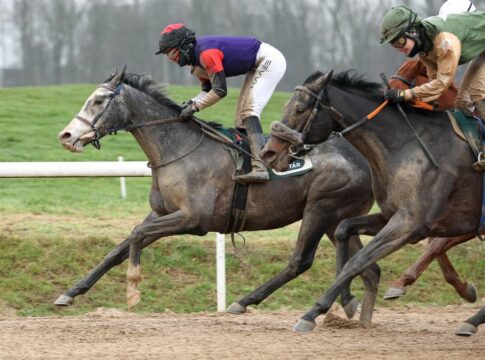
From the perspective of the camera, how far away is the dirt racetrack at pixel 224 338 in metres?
6.66

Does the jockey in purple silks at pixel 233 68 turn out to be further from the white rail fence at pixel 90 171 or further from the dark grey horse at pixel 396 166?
the white rail fence at pixel 90 171

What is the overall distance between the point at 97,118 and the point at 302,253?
1.99 m

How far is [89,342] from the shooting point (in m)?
7.04

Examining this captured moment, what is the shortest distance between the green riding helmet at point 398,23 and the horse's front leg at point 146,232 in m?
2.09

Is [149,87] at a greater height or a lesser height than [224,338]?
greater

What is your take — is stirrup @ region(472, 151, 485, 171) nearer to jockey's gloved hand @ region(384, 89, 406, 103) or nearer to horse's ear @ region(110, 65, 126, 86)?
jockey's gloved hand @ region(384, 89, 406, 103)

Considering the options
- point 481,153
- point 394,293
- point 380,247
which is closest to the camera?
point 380,247

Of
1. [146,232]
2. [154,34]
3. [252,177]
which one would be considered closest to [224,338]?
[146,232]

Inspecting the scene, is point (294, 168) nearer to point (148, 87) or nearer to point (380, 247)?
point (148, 87)

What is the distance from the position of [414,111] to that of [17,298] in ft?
13.4

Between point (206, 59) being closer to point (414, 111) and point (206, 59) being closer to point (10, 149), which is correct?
point (414, 111)

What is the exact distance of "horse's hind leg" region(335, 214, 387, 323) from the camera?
782cm

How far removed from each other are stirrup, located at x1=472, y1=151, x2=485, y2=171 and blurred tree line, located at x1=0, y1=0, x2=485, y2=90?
134 feet

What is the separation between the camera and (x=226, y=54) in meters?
8.41
